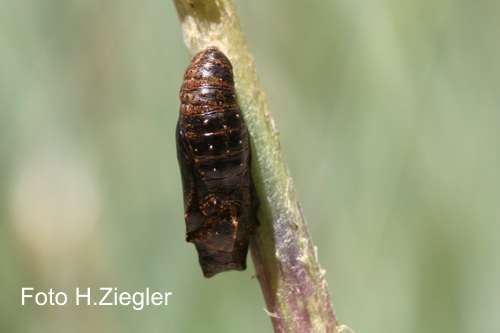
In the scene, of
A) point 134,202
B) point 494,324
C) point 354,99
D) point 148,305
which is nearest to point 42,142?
point 134,202

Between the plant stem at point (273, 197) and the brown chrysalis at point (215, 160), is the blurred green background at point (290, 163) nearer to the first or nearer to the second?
the brown chrysalis at point (215, 160)

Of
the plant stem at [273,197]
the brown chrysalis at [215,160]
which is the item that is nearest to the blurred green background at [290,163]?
the brown chrysalis at [215,160]

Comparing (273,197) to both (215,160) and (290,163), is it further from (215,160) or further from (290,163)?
(290,163)

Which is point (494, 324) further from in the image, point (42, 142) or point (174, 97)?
point (42, 142)

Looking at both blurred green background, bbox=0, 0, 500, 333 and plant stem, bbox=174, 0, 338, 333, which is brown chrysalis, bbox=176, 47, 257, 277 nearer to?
plant stem, bbox=174, 0, 338, 333

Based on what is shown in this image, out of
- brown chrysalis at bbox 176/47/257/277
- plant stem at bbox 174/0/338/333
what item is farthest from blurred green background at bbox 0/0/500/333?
plant stem at bbox 174/0/338/333

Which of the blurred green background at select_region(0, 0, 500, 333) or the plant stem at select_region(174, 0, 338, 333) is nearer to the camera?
the plant stem at select_region(174, 0, 338, 333)
